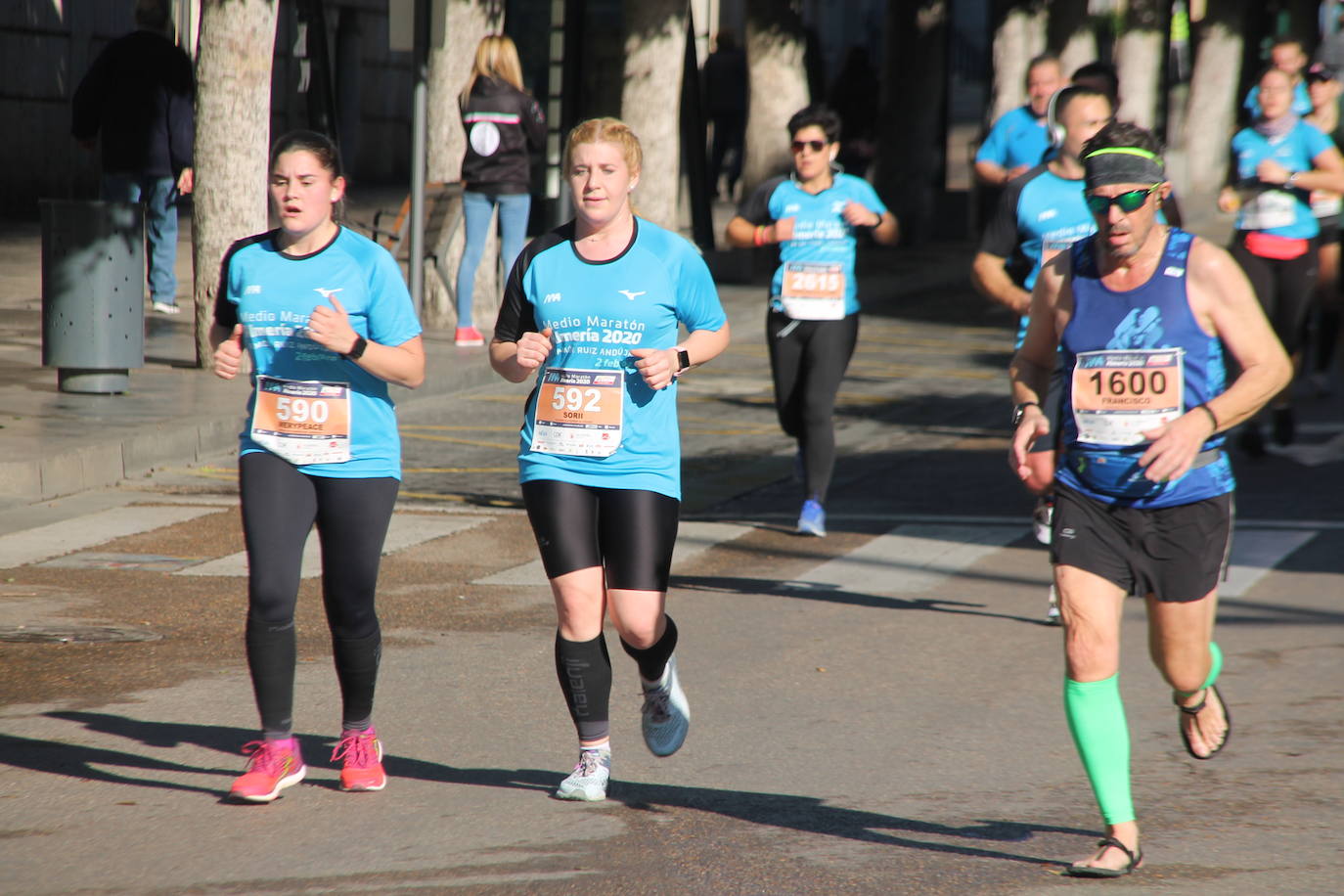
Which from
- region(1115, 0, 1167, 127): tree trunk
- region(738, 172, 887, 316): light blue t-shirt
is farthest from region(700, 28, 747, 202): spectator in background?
region(738, 172, 887, 316): light blue t-shirt

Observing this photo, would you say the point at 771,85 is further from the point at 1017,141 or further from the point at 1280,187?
the point at 1017,141

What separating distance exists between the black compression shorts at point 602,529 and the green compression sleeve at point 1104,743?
46.1 inches

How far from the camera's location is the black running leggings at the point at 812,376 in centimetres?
956

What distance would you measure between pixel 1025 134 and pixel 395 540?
367cm

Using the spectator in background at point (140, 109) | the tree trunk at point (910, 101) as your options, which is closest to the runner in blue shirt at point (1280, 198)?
the spectator in background at point (140, 109)

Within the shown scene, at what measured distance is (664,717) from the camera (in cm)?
549

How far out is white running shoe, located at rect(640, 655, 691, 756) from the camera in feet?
18.0

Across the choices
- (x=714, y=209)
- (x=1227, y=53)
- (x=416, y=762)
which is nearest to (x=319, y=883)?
(x=416, y=762)

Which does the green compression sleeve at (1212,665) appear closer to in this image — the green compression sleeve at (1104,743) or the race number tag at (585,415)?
the green compression sleeve at (1104,743)

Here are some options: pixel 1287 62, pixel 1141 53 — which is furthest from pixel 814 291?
pixel 1141 53

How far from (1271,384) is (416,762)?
2.58 meters

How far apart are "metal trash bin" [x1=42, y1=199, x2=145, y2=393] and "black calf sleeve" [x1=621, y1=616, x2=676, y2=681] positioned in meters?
7.11

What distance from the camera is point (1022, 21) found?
28.2 m

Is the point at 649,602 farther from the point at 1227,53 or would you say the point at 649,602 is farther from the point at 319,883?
the point at 1227,53
